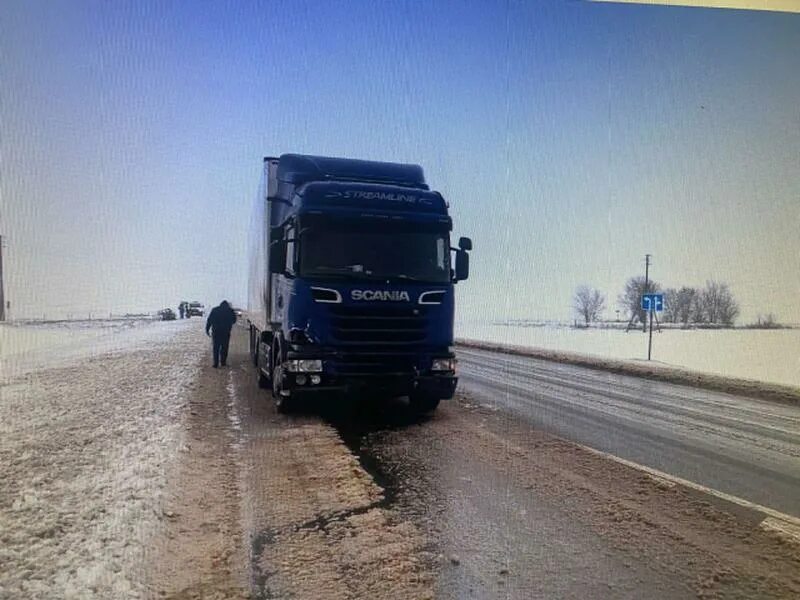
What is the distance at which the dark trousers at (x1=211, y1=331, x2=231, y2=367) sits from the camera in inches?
102

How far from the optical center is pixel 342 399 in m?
2.83

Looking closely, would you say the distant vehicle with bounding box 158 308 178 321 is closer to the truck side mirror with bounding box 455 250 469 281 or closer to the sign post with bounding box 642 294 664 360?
the truck side mirror with bounding box 455 250 469 281

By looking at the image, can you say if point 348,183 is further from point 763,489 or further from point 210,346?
point 763,489


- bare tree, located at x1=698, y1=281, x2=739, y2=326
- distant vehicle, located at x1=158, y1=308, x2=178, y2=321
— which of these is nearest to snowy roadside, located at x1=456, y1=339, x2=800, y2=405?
bare tree, located at x1=698, y1=281, x2=739, y2=326

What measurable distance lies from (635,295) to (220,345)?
194 centimetres

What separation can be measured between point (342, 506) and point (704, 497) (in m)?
1.34

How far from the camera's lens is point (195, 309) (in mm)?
2176

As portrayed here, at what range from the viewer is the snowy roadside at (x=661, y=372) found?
7.80ft

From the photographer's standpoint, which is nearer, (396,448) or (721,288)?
(721,288)

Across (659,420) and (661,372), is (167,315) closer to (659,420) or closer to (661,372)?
(661,372)

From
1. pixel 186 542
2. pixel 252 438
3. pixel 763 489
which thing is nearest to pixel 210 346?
pixel 252 438

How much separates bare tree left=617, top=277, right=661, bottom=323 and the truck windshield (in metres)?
0.90

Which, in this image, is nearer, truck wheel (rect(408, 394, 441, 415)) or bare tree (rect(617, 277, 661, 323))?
bare tree (rect(617, 277, 661, 323))

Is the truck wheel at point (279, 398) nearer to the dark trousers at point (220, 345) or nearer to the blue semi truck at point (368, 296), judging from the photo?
the blue semi truck at point (368, 296)
